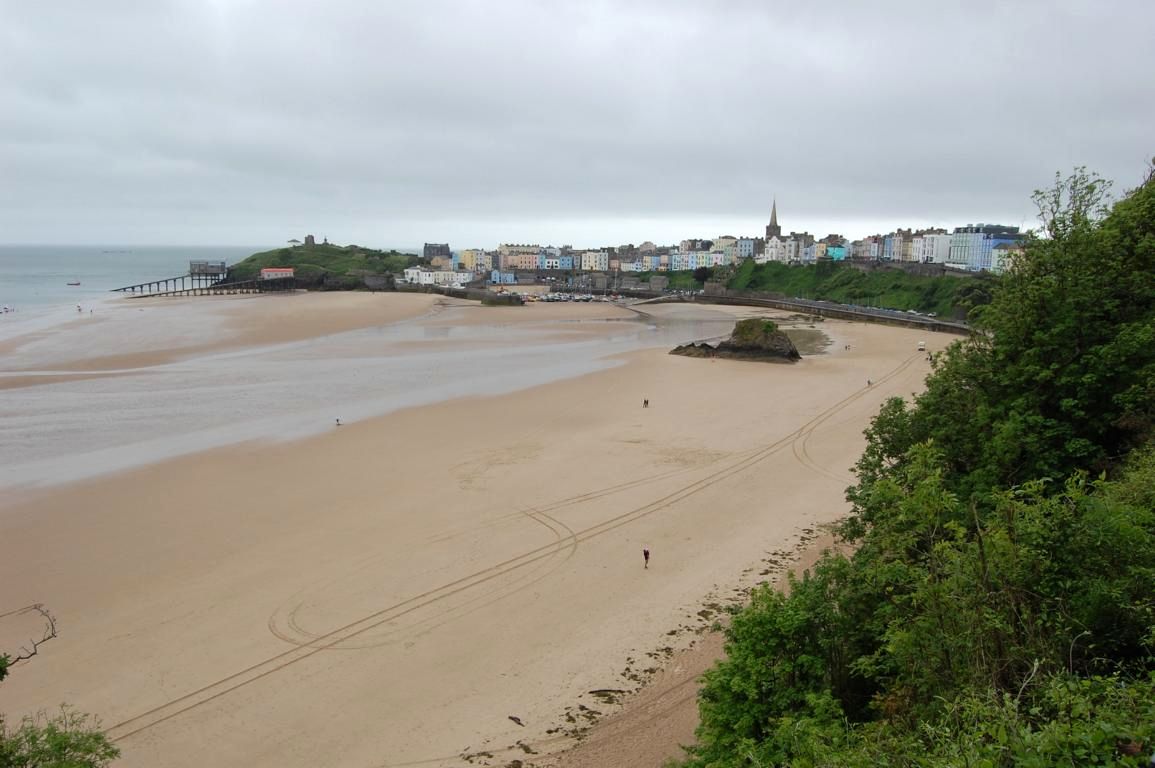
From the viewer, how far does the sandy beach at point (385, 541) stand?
985 centimetres

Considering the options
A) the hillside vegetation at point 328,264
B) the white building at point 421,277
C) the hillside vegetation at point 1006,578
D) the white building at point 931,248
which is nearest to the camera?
the hillside vegetation at point 1006,578

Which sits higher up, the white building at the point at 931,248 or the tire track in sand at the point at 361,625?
the white building at the point at 931,248

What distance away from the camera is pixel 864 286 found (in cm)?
8681

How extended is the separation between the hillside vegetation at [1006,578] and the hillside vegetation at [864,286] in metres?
50.7

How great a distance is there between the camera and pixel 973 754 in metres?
4.18

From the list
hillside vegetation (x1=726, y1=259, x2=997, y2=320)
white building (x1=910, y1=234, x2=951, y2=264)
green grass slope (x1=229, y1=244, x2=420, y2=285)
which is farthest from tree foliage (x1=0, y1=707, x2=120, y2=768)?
white building (x1=910, y1=234, x2=951, y2=264)

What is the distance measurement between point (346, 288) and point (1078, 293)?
98962mm

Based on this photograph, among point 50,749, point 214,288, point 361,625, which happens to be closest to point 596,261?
point 214,288

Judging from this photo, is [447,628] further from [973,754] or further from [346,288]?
[346,288]

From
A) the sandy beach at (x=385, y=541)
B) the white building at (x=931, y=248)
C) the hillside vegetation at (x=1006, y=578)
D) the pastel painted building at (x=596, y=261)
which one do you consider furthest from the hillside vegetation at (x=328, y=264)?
the hillside vegetation at (x=1006, y=578)

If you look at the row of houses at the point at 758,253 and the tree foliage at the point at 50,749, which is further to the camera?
the row of houses at the point at 758,253

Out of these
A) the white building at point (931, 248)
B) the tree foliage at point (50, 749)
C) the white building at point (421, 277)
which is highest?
the white building at point (931, 248)

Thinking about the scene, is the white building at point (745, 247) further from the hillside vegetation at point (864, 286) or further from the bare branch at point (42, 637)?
the bare branch at point (42, 637)

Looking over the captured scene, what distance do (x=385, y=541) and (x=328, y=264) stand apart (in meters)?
124
